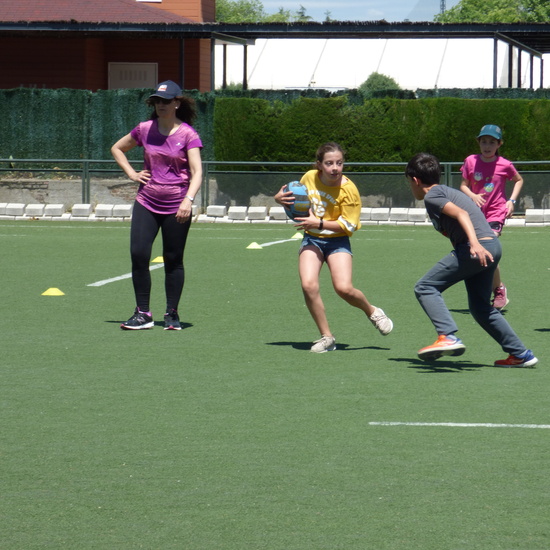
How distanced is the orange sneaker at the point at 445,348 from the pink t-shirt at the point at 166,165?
9.66 feet

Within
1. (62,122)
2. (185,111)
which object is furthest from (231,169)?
(185,111)

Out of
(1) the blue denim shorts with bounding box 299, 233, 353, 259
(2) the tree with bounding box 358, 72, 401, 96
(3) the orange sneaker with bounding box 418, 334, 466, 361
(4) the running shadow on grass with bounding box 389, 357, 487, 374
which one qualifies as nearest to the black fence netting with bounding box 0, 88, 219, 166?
(1) the blue denim shorts with bounding box 299, 233, 353, 259

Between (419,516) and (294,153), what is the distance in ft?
75.6

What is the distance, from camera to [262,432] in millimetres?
6340

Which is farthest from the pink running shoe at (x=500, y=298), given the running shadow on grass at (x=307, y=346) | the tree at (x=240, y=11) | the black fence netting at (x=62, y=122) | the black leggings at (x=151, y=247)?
the tree at (x=240, y=11)

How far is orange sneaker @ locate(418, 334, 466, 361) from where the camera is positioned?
7953mm

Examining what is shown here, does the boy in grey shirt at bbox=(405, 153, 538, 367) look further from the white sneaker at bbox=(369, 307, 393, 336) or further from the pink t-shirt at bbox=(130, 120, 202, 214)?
the pink t-shirt at bbox=(130, 120, 202, 214)

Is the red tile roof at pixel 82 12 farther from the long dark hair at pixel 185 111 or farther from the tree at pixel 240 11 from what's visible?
the tree at pixel 240 11

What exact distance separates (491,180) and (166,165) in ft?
11.1

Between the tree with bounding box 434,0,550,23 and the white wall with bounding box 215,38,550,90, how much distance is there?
196ft

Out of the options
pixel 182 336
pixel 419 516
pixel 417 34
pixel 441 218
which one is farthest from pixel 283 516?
pixel 417 34

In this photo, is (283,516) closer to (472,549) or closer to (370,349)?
(472,549)

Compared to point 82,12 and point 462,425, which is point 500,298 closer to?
point 462,425

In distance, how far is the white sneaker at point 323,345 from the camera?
29.4 ft
